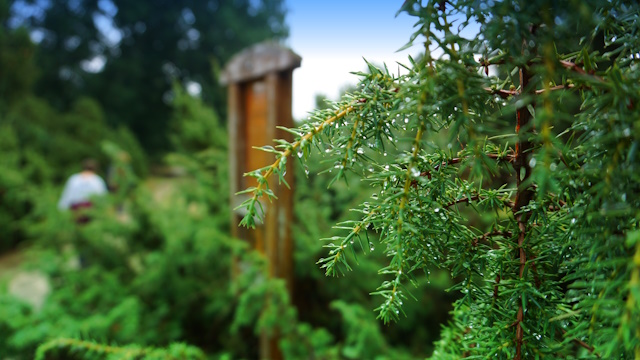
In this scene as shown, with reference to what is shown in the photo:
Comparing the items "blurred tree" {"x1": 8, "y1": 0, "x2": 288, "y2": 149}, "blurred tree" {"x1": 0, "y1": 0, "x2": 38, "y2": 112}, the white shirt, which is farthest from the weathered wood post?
"blurred tree" {"x1": 8, "y1": 0, "x2": 288, "y2": 149}

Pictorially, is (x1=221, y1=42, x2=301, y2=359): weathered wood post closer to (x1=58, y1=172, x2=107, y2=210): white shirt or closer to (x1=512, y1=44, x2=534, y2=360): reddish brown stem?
(x1=512, y1=44, x2=534, y2=360): reddish brown stem

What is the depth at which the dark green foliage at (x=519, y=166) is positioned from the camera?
44cm

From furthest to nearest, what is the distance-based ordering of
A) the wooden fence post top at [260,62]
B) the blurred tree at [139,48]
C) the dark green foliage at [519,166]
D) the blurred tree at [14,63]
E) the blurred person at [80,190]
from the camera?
the blurred tree at [139,48] < the blurred tree at [14,63] < the blurred person at [80,190] < the wooden fence post top at [260,62] < the dark green foliage at [519,166]

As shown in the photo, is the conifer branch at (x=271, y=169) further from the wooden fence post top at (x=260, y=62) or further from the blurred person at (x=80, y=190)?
the blurred person at (x=80, y=190)

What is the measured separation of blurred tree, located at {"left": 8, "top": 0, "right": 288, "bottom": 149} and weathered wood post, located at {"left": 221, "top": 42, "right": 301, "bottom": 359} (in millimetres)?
16080

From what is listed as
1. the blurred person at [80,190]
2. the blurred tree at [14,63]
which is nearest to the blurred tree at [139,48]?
the blurred tree at [14,63]

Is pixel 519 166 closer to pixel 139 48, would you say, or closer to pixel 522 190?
pixel 522 190

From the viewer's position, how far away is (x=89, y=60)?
738 inches

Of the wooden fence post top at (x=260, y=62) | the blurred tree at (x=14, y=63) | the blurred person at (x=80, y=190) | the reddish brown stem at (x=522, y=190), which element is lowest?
the reddish brown stem at (x=522, y=190)

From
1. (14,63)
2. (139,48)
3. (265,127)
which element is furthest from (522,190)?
(139,48)

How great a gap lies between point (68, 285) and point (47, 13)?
19.0 meters

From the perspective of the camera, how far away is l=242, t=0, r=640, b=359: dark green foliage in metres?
0.44

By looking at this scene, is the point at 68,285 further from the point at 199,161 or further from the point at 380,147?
the point at 380,147

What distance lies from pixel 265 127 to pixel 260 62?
47 cm
